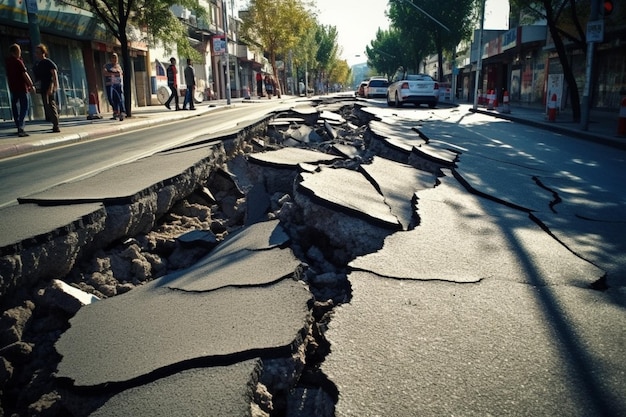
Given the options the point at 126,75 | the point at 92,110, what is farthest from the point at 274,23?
the point at 92,110

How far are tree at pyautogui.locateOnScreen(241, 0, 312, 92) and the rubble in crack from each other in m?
48.0

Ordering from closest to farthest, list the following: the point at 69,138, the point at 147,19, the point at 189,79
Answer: the point at 69,138 < the point at 147,19 < the point at 189,79

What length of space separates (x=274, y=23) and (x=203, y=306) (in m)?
50.3

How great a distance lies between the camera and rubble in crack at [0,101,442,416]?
1622 millimetres

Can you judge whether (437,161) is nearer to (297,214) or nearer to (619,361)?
(297,214)

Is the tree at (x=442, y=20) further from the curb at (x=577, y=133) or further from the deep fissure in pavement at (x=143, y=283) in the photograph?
the deep fissure in pavement at (x=143, y=283)

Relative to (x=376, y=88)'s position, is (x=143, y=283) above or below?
below

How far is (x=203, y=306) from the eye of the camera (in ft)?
7.20

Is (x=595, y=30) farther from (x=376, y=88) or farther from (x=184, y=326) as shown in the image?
(x=376, y=88)

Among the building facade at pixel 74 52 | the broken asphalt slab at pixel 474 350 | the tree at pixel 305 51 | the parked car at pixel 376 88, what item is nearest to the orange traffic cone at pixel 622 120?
the broken asphalt slab at pixel 474 350

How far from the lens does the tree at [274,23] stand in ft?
159

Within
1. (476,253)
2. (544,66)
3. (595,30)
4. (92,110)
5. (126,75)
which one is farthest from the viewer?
(544,66)

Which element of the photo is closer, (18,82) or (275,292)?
(275,292)

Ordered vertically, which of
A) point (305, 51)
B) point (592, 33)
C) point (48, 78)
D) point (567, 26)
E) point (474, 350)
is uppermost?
point (305, 51)
